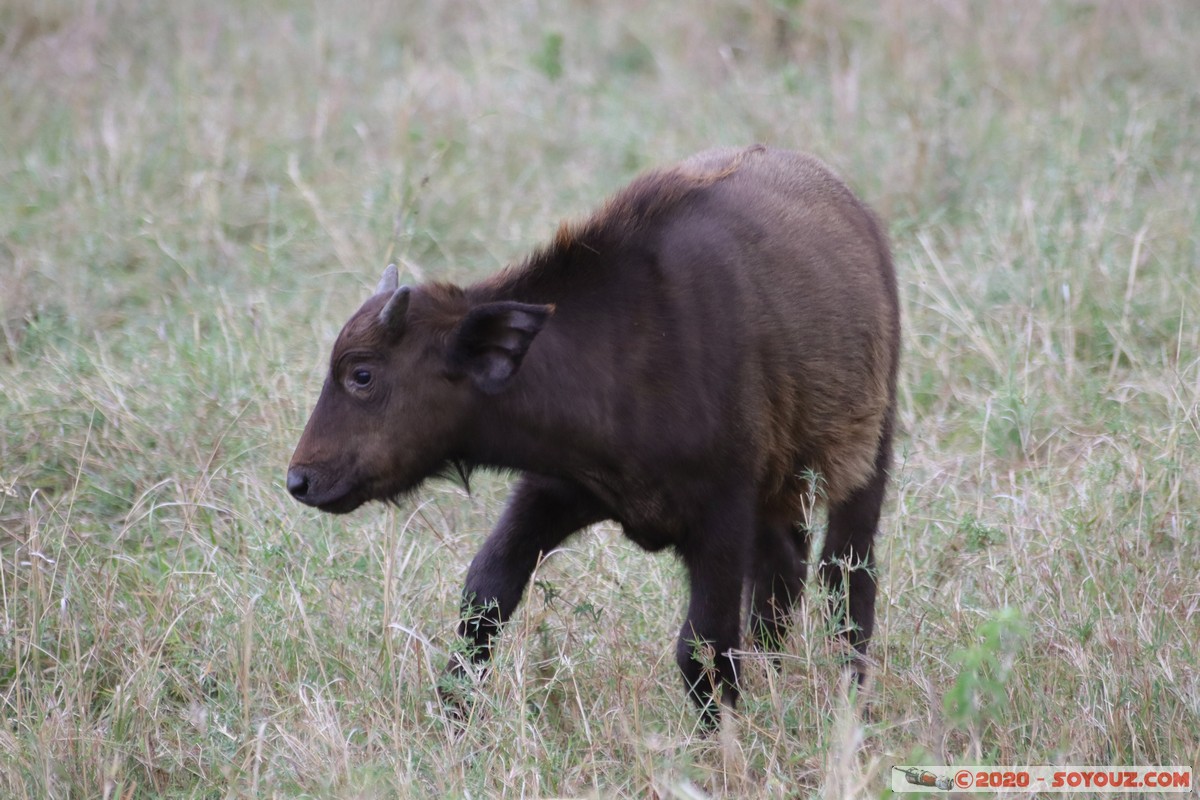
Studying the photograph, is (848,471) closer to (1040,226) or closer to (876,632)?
(876,632)

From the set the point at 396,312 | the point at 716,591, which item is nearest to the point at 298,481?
the point at 396,312

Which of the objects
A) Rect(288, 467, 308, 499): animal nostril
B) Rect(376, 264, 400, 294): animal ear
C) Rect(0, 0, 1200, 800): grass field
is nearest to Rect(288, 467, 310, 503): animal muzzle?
Rect(288, 467, 308, 499): animal nostril

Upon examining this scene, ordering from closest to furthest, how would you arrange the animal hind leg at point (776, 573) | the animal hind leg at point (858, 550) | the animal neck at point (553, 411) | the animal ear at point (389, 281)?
the animal neck at point (553, 411) < the animal ear at point (389, 281) < the animal hind leg at point (858, 550) < the animal hind leg at point (776, 573)

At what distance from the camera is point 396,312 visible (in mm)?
4211

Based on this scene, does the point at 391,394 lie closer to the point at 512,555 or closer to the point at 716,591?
the point at 512,555

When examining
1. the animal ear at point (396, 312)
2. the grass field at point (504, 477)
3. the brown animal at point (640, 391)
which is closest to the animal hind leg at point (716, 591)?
the brown animal at point (640, 391)

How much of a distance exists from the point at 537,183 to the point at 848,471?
14.9ft

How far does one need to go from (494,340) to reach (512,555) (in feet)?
2.94

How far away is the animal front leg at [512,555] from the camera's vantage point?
4.73 meters

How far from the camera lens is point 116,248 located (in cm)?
809

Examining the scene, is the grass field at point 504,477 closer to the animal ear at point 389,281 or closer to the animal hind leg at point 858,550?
the animal hind leg at point 858,550

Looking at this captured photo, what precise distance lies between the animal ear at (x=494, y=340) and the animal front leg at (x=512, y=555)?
0.57 metres

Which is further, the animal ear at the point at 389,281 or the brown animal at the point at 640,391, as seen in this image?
the animal ear at the point at 389,281

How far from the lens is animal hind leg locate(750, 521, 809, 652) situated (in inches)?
209
